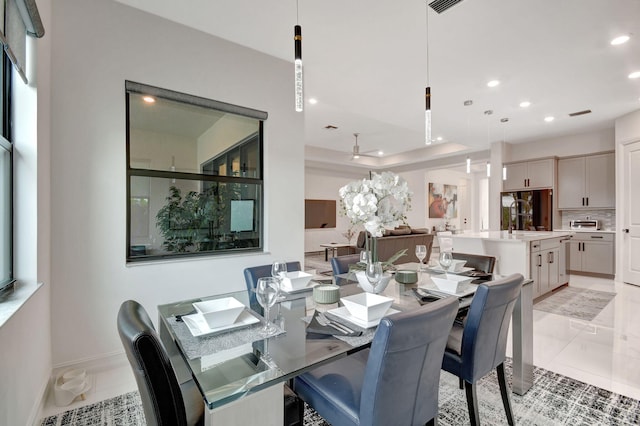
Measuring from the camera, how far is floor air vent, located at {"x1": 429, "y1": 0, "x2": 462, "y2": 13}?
2288 millimetres

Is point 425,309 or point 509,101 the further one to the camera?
point 509,101

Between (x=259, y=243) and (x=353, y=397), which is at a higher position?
(x=259, y=243)

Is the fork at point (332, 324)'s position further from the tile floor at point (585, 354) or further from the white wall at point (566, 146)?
the white wall at point (566, 146)

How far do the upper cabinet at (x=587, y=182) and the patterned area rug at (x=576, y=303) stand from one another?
84.0 inches

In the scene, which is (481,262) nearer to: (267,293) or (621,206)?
(267,293)

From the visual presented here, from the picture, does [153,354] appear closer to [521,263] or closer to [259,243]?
[259,243]

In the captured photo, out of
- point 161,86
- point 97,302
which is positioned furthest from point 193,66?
point 97,302

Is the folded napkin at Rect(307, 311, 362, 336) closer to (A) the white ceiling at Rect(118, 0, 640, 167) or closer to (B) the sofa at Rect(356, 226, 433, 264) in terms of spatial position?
(A) the white ceiling at Rect(118, 0, 640, 167)

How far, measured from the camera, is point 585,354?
2.65 meters

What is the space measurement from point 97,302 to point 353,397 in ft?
6.93

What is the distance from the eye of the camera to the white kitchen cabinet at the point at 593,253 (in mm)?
5605

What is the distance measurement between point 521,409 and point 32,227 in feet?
10.6

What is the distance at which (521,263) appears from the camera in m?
4.03

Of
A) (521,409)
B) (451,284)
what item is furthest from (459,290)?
(521,409)
